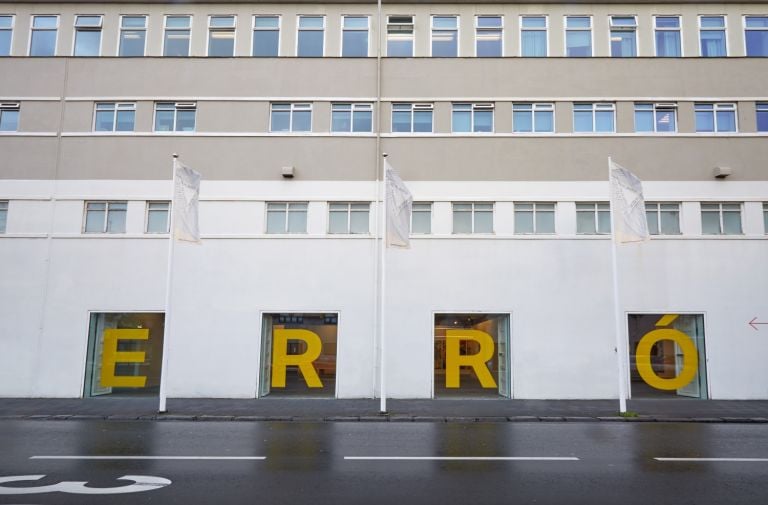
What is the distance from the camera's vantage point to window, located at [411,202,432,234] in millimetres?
17281

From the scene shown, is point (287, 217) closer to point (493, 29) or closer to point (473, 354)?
point (473, 354)

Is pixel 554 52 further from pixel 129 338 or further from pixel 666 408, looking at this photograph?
pixel 129 338

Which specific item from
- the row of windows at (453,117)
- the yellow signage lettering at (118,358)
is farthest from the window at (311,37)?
the yellow signage lettering at (118,358)

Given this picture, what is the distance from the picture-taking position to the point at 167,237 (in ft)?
56.2

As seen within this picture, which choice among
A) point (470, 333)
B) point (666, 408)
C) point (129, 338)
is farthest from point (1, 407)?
point (666, 408)

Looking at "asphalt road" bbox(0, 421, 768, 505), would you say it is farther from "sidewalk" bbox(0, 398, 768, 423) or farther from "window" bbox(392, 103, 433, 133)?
"window" bbox(392, 103, 433, 133)

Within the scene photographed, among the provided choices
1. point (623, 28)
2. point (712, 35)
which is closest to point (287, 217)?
point (623, 28)

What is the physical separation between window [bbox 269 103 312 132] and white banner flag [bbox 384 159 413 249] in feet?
14.4

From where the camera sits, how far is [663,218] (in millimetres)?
17234

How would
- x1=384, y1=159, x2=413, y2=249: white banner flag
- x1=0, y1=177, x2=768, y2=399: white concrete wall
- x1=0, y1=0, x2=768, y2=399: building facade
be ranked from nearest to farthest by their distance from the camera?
x1=384, y1=159, x2=413, y2=249: white banner flag, x1=0, y1=177, x2=768, y2=399: white concrete wall, x1=0, y1=0, x2=768, y2=399: building facade

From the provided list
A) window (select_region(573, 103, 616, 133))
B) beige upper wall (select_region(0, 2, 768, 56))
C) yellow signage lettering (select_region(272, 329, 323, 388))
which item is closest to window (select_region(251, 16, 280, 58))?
beige upper wall (select_region(0, 2, 768, 56))

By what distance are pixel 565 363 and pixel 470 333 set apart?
275 cm

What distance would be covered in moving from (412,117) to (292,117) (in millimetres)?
3648

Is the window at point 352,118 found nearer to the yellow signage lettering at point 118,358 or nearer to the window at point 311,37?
the window at point 311,37
